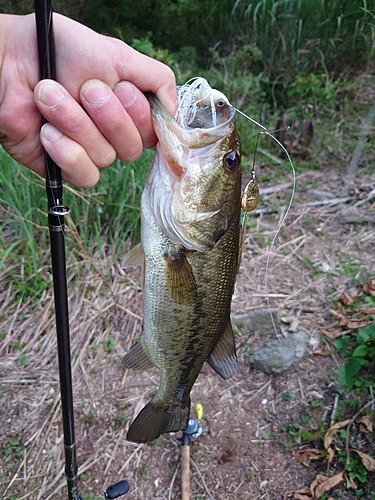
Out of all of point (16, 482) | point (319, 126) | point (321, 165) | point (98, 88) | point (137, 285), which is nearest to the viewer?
point (98, 88)

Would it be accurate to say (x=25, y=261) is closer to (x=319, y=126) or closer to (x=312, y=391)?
(x=312, y=391)

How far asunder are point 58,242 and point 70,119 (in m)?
0.38

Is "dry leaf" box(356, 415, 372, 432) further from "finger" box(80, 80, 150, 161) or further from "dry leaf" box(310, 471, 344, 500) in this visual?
"finger" box(80, 80, 150, 161)

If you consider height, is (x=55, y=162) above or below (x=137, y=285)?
above

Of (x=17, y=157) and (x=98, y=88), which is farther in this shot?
(x=17, y=157)

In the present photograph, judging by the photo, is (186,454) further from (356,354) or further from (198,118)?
(198,118)

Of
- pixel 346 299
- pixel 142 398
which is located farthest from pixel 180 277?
pixel 346 299

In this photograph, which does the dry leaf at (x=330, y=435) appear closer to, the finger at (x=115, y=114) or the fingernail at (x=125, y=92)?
the finger at (x=115, y=114)

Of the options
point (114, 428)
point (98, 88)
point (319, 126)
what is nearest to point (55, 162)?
point (98, 88)

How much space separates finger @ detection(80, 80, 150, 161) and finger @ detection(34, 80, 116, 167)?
2 cm

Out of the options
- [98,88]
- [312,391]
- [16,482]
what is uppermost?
[98,88]

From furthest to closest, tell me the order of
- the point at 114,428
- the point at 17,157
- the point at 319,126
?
the point at 319,126 < the point at 114,428 < the point at 17,157

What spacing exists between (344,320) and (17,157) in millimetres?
2360

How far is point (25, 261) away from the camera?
9.46ft
